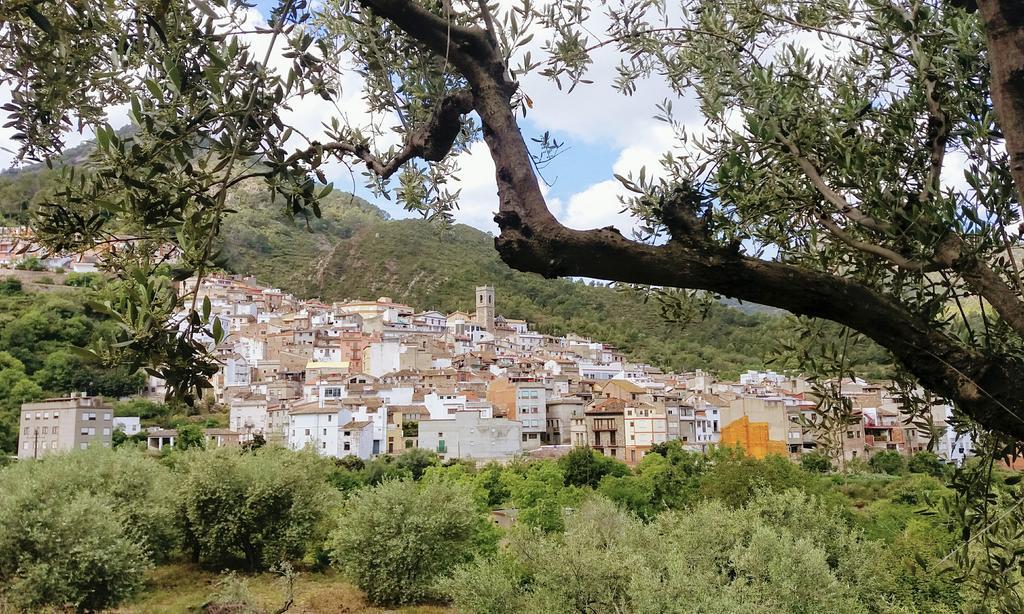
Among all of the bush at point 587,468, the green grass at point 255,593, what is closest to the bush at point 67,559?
the green grass at point 255,593

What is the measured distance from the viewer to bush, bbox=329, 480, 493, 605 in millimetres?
23391

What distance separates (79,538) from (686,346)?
72479mm

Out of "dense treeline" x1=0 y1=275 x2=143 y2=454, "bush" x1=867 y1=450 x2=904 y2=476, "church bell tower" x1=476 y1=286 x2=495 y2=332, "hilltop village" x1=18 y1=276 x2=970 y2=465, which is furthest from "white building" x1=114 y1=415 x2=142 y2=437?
"bush" x1=867 y1=450 x2=904 y2=476

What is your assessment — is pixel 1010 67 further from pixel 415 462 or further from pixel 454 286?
A: pixel 454 286

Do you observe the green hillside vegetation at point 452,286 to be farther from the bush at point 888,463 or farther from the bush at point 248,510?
the bush at point 248,510

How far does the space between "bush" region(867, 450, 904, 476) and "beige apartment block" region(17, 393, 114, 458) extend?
149 ft

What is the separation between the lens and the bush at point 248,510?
2645cm

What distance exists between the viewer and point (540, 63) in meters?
2.50

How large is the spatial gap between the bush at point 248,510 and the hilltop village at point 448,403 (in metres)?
7.09

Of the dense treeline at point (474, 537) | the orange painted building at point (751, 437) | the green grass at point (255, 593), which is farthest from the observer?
the orange painted building at point (751, 437)

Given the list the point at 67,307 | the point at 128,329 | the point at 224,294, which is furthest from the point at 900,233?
the point at 224,294

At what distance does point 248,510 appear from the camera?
2639cm

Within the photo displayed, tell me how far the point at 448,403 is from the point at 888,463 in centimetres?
2766

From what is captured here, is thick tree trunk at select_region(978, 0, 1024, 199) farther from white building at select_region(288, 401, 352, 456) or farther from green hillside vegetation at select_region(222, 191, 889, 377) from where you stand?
green hillside vegetation at select_region(222, 191, 889, 377)
